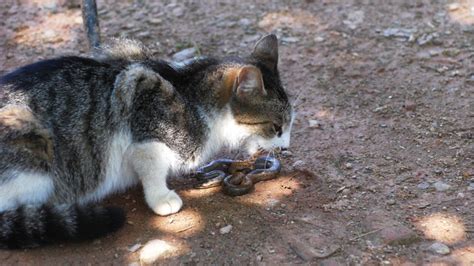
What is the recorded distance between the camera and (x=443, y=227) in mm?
3922

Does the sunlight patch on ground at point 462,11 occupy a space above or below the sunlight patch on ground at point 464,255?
above

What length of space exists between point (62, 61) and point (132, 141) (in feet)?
2.44

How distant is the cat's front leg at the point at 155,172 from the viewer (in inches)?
161

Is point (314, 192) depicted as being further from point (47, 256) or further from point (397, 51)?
point (397, 51)

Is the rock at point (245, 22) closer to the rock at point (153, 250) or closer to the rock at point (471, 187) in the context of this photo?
the rock at point (471, 187)

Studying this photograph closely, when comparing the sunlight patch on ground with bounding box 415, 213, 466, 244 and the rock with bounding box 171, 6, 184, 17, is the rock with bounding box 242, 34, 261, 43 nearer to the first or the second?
the rock with bounding box 171, 6, 184, 17

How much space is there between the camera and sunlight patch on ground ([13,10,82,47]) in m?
6.58

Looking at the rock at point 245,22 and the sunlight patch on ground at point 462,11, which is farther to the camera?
the rock at point 245,22

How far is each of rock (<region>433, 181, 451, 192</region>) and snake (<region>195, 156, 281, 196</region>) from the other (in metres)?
1.13

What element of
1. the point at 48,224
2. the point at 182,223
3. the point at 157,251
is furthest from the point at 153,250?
the point at 48,224

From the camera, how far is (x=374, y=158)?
188 inches

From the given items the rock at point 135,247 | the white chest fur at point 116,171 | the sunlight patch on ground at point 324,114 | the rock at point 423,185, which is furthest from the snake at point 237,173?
the rock at point 423,185

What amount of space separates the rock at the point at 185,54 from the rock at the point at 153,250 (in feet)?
9.07

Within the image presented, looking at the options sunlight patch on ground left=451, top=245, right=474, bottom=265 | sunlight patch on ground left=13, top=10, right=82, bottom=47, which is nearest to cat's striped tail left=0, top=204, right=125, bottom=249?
sunlight patch on ground left=451, top=245, right=474, bottom=265
